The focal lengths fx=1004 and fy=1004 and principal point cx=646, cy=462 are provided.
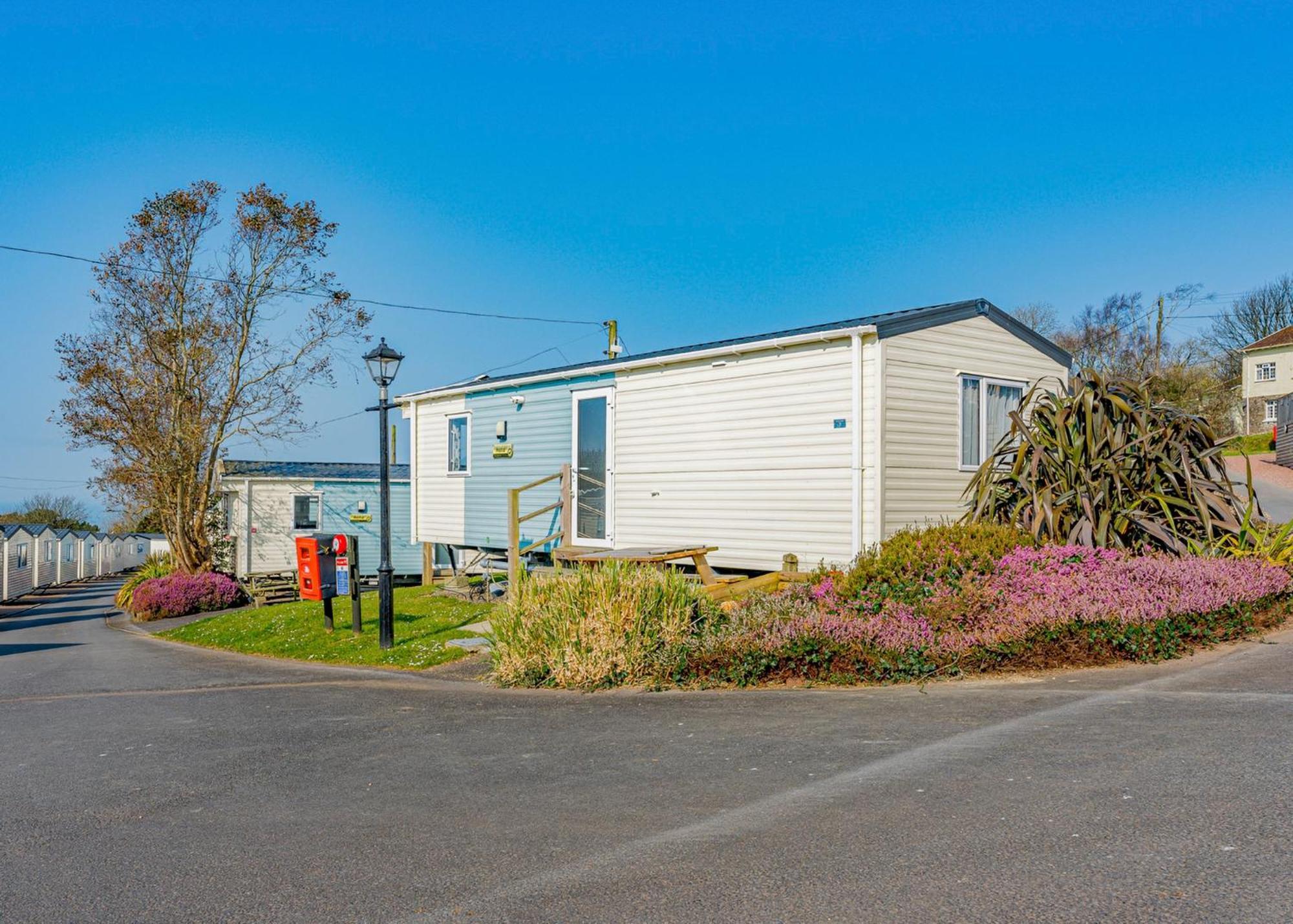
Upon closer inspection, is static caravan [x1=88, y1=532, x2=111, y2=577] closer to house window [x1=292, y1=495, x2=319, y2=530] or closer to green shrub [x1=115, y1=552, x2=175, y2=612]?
green shrub [x1=115, y1=552, x2=175, y2=612]

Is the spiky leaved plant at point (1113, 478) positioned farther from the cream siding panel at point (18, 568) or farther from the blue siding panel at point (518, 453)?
the cream siding panel at point (18, 568)

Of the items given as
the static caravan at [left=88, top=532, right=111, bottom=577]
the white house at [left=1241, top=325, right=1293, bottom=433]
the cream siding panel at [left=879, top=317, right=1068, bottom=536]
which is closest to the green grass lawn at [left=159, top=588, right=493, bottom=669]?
the cream siding panel at [left=879, top=317, right=1068, bottom=536]

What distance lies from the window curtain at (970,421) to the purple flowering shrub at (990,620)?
3831mm

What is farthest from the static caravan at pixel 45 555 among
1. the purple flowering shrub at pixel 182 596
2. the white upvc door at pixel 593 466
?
the white upvc door at pixel 593 466

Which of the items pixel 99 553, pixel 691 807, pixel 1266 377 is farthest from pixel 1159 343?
pixel 99 553

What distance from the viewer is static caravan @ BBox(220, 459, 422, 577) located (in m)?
28.2

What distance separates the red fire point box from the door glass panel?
13.0ft

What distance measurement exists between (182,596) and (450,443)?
991 centimetres

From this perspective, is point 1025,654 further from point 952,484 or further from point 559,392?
point 559,392

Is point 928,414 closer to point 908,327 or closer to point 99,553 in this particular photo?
point 908,327

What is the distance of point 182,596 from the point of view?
24.5 m

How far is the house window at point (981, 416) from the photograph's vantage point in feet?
43.0

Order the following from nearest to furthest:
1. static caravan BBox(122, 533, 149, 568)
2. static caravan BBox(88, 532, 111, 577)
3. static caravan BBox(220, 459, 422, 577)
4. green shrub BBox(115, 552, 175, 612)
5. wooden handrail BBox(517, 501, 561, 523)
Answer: wooden handrail BBox(517, 501, 561, 523), green shrub BBox(115, 552, 175, 612), static caravan BBox(220, 459, 422, 577), static caravan BBox(88, 532, 111, 577), static caravan BBox(122, 533, 149, 568)

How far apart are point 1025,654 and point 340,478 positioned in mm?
24133
